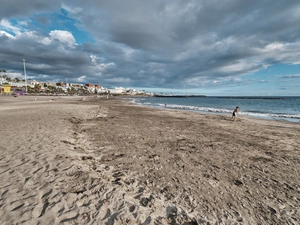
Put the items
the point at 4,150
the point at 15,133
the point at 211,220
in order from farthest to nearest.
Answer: the point at 15,133 → the point at 4,150 → the point at 211,220

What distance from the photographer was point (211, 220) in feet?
9.67

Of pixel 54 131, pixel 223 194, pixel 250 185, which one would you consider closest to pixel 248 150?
pixel 250 185

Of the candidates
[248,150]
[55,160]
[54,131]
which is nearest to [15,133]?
[54,131]

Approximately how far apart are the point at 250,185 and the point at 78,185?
15.0 ft

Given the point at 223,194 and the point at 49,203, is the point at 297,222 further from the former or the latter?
the point at 49,203

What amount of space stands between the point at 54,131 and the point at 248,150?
9807 millimetres

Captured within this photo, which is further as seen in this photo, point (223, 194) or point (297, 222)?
point (223, 194)

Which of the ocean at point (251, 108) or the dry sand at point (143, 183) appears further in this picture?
the ocean at point (251, 108)

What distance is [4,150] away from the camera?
5.43 meters

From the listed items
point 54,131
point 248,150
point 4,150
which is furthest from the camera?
point 54,131

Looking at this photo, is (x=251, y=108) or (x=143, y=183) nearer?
(x=143, y=183)

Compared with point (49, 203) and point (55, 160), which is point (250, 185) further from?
point (55, 160)

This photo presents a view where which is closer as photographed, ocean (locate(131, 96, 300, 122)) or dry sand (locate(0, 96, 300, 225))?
dry sand (locate(0, 96, 300, 225))

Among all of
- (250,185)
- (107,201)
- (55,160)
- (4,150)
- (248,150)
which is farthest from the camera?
(248,150)
